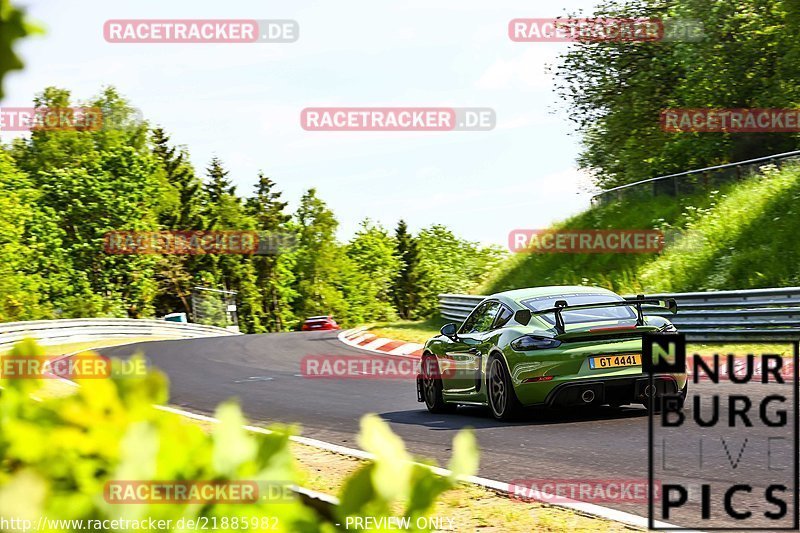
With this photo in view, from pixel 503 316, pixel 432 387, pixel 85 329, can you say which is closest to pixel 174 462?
pixel 503 316

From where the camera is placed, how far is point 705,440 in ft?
28.5

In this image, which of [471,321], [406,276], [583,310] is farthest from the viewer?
[406,276]

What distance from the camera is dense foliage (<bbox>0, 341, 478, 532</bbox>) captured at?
4.50 ft

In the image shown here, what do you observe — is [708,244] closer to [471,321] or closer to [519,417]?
[471,321]

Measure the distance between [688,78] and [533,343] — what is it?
80.9 feet

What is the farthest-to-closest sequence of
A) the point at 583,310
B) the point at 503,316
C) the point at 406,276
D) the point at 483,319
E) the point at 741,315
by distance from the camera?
1. the point at 406,276
2. the point at 741,315
3. the point at 483,319
4. the point at 503,316
5. the point at 583,310

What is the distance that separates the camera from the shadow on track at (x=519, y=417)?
35.1 feet

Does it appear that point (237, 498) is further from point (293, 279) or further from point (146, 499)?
point (293, 279)

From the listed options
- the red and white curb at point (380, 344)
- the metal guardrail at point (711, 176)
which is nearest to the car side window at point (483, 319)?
the red and white curb at point (380, 344)

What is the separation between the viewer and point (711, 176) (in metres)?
27.8

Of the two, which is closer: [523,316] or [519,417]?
[523,316]

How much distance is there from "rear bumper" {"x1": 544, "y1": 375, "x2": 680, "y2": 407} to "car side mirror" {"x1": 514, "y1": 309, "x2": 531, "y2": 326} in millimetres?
783

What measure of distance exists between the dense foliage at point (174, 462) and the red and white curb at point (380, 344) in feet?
68.5

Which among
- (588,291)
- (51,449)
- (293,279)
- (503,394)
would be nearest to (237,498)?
(51,449)
